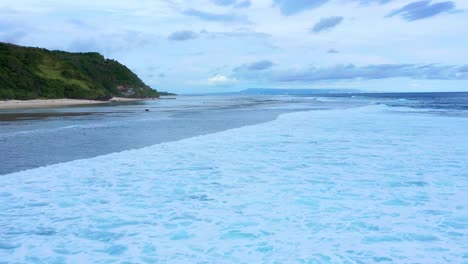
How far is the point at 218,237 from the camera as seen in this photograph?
6953mm

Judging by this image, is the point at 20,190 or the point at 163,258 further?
the point at 20,190

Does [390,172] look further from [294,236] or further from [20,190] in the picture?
[20,190]

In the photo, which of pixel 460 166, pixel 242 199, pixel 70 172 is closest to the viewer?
pixel 242 199

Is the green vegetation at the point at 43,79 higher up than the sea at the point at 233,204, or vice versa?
the green vegetation at the point at 43,79

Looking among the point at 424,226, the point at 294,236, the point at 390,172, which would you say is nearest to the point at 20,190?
the point at 294,236

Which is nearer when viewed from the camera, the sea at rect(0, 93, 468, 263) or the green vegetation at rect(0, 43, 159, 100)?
the sea at rect(0, 93, 468, 263)

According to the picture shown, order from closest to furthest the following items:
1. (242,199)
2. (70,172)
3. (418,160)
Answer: (242,199) < (70,172) < (418,160)

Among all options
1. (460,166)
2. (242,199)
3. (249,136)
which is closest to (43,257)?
(242,199)

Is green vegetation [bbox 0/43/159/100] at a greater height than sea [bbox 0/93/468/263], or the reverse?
green vegetation [bbox 0/43/159/100]

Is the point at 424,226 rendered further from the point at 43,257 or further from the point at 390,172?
the point at 43,257

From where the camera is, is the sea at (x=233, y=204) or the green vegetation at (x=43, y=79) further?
the green vegetation at (x=43, y=79)

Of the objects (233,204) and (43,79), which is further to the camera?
(43,79)

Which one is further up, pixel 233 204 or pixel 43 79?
pixel 43 79

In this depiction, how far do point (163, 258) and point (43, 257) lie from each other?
175 centimetres
